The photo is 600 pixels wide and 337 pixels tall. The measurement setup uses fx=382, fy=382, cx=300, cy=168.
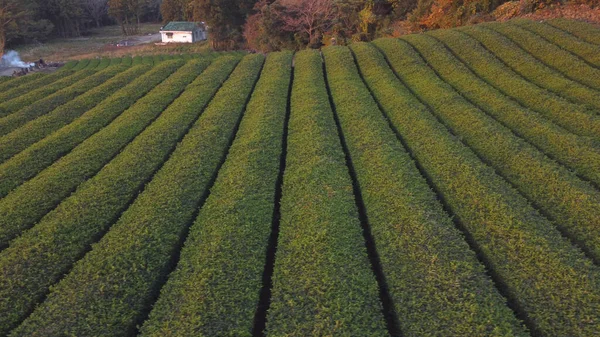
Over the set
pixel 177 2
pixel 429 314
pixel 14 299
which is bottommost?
pixel 14 299

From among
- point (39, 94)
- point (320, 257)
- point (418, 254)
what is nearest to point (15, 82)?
point (39, 94)

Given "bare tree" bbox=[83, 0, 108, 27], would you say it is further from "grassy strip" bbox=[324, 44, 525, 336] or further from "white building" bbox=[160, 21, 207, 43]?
"grassy strip" bbox=[324, 44, 525, 336]

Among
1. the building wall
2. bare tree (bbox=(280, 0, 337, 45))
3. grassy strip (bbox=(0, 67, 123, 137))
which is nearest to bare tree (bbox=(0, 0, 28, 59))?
the building wall

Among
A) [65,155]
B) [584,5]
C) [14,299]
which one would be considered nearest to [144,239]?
[14,299]

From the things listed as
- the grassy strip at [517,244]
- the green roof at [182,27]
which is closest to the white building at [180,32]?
the green roof at [182,27]

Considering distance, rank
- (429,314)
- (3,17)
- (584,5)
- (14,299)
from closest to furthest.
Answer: (429,314) → (14,299) → (584,5) → (3,17)

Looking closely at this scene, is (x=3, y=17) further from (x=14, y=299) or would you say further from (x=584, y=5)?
(x=584, y=5)

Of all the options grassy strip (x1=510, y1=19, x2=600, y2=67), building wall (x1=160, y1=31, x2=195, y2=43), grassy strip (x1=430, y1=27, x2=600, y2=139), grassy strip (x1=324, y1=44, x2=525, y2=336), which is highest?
grassy strip (x1=510, y1=19, x2=600, y2=67)
